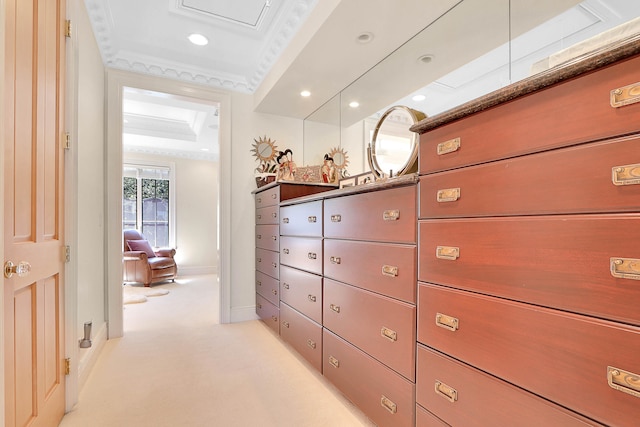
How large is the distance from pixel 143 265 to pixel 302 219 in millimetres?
4181

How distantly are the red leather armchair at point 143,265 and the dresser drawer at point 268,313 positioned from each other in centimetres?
→ 287

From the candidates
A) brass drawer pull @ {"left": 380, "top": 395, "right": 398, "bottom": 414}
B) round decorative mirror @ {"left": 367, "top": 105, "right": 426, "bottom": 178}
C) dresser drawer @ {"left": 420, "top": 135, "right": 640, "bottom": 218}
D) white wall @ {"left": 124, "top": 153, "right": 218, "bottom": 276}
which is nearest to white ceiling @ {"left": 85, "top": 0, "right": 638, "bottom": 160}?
round decorative mirror @ {"left": 367, "top": 105, "right": 426, "bottom": 178}

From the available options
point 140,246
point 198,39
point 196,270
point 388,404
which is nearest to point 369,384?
point 388,404

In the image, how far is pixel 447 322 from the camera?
3.75 feet

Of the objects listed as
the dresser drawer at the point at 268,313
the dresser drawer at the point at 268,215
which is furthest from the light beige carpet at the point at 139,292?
the dresser drawer at the point at 268,215

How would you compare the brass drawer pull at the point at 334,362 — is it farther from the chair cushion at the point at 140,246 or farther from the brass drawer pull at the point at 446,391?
the chair cushion at the point at 140,246

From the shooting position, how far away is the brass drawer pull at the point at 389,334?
4.59 ft

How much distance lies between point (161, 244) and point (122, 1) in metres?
5.40

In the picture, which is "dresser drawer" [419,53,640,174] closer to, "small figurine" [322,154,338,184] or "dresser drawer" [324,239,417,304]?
"dresser drawer" [324,239,417,304]

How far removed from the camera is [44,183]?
1.45 meters

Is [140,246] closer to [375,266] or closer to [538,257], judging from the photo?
[375,266]

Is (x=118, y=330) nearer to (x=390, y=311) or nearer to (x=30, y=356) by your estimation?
(x=30, y=356)

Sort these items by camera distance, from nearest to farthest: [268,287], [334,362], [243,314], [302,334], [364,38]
Result: [334,362]
[364,38]
[302,334]
[268,287]
[243,314]

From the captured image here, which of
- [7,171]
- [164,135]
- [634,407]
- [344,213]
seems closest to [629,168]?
[634,407]
